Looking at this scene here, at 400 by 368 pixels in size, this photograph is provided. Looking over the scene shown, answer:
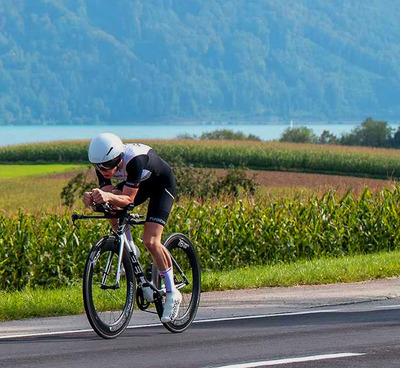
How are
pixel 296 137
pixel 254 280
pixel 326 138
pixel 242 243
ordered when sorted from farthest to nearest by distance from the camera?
pixel 326 138, pixel 296 137, pixel 242 243, pixel 254 280

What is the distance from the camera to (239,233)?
2009cm

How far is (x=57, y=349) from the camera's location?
29.9ft

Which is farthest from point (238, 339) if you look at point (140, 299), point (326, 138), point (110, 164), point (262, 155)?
point (326, 138)

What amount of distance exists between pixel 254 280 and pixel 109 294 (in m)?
5.89

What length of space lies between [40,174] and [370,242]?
1850 inches

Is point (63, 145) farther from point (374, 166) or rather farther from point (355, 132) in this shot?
point (355, 132)

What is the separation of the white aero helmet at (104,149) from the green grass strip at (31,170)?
189 feet

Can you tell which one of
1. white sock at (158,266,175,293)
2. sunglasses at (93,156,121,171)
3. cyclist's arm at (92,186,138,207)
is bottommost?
white sock at (158,266,175,293)

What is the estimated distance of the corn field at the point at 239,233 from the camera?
17250 mm

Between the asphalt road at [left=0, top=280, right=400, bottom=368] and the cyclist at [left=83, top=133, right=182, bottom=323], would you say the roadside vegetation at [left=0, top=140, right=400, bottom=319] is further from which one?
the cyclist at [left=83, top=133, right=182, bottom=323]

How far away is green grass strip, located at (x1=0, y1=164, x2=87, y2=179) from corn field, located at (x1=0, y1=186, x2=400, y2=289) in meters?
45.9

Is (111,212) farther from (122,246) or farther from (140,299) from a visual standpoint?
(140,299)

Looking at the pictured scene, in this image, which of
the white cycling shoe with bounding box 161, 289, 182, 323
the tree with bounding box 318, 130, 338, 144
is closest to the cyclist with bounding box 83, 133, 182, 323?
the white cycling shoe with bounding box 161, 289, 182, 323

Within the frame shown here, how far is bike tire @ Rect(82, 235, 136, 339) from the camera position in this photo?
9305mm
